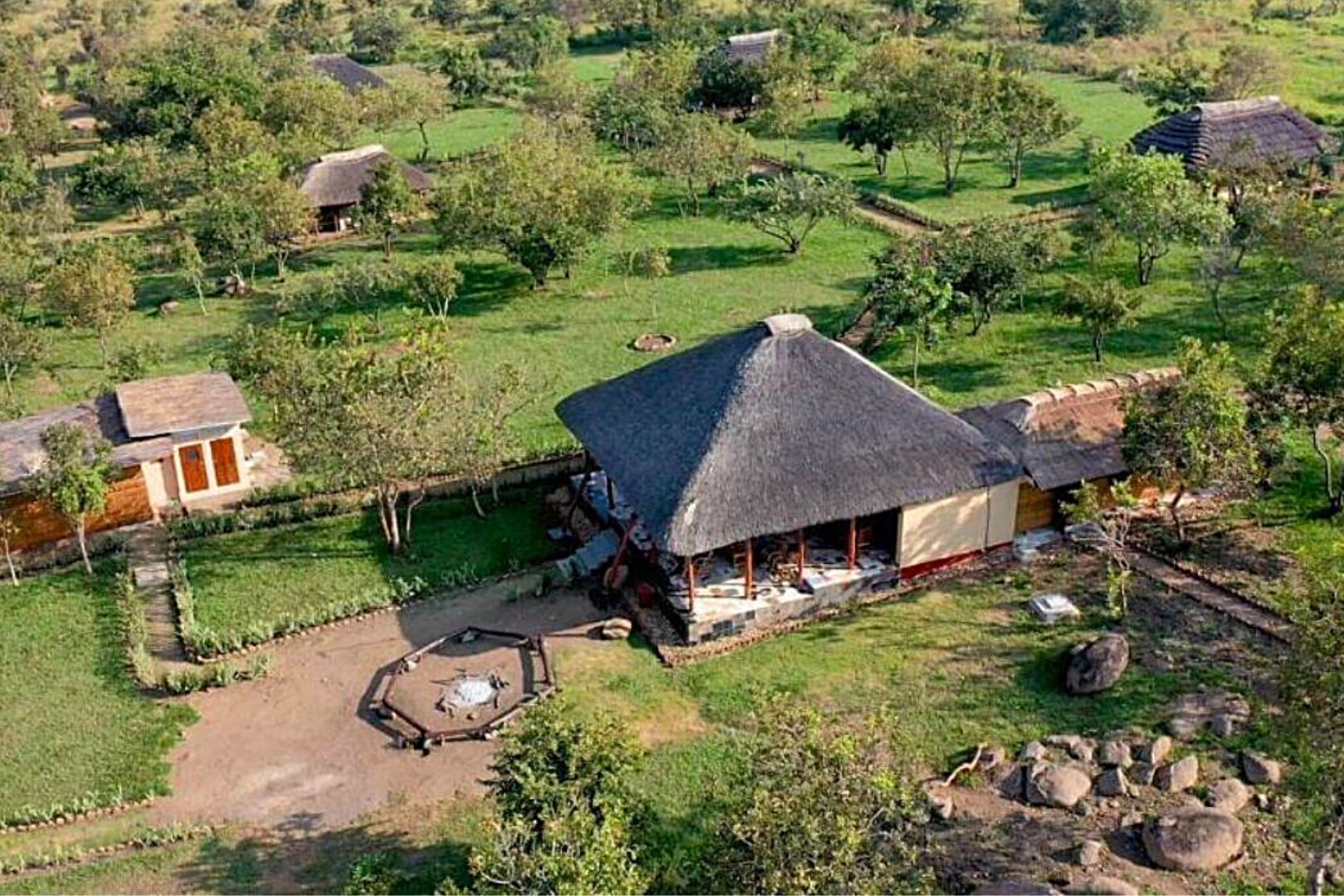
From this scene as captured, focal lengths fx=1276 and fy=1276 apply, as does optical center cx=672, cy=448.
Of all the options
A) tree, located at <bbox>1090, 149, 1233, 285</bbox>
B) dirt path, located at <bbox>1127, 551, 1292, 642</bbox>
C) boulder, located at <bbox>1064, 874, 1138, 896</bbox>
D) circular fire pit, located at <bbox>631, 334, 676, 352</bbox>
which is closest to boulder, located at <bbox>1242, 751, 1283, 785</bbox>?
boulder, located at <bbox>1064, 874, 1138, 896</bbox>

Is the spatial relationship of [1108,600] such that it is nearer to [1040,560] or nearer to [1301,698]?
[1040,560]

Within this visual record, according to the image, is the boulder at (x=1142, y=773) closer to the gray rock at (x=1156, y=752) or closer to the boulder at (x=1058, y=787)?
the gray rock at (x=1156, y=752)

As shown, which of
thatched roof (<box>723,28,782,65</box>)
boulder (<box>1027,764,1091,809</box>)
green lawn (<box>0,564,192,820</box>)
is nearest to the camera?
boulder (<box>1027,764,1091,809</box>)

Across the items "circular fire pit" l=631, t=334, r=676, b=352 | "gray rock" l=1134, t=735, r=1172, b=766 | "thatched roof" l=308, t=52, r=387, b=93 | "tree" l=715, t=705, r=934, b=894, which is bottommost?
"gray rock" l=1134, t=735, r=1172, b=766

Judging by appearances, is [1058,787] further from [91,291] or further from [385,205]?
[385,205]

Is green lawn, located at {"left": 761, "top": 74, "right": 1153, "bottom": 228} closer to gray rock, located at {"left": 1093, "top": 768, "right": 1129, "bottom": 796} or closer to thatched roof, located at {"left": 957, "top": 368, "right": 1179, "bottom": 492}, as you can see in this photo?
thatched roof, located at {"left": 957, "top": 368, "right": 1179, "bottom": 492}

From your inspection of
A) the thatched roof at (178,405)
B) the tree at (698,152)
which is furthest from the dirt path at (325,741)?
the tree at (698,152)

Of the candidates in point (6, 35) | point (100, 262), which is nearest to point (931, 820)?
Result: point (100, 262)
